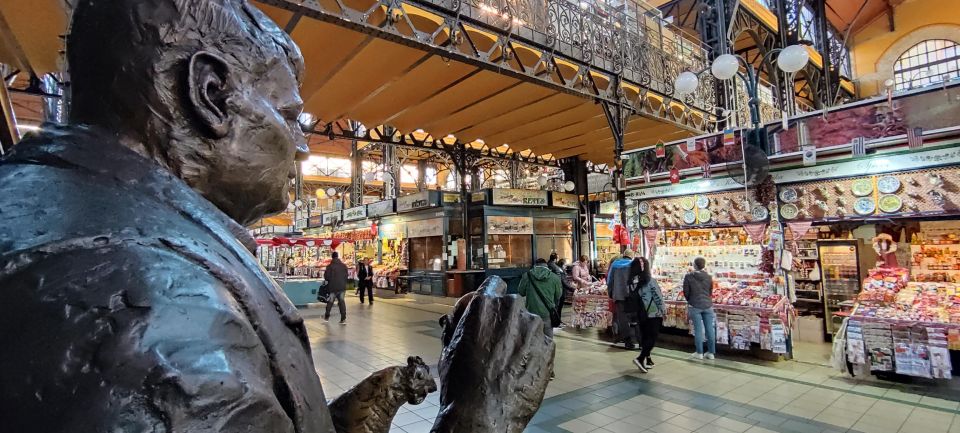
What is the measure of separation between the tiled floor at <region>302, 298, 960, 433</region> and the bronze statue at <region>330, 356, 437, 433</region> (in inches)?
153

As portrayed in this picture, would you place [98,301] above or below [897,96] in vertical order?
below

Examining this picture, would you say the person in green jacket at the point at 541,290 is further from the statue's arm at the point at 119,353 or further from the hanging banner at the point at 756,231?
the statue's arm at the point at 119,353

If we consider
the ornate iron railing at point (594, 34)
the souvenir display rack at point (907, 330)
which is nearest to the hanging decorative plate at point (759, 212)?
the souvenir display rack at point (907, 330)

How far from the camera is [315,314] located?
13.4 meters

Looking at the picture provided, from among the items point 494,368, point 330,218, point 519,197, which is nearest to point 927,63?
point 519,197

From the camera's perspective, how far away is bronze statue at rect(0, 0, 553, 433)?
0.43 m

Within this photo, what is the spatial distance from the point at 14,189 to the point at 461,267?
50.9 feet

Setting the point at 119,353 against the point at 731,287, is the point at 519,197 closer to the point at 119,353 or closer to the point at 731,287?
the point at 731,287

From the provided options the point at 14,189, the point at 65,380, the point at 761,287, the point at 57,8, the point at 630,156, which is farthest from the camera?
the point at 630,156

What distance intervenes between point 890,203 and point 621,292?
4.04 metres

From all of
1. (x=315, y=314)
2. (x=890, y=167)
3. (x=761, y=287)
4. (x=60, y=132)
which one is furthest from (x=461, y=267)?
(x=60, y=132)

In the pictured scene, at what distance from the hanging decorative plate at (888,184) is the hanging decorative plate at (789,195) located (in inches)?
40.4

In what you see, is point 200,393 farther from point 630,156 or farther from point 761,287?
point 630,156

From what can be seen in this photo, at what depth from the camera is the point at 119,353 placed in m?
0.44
